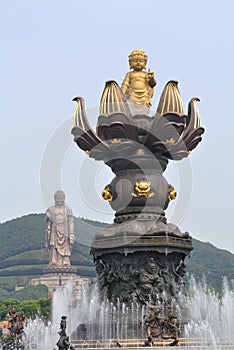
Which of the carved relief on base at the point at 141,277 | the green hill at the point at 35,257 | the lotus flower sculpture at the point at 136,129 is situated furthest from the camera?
the green hill at the point at 35,257

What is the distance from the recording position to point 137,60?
1809cm

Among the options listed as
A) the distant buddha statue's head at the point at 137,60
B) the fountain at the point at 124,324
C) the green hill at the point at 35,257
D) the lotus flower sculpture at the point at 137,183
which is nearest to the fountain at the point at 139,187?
the lotus flower sculpture at the point at 137,183

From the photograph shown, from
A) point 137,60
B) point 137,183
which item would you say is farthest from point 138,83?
point 137,183

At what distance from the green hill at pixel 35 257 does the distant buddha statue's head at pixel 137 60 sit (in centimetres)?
4239

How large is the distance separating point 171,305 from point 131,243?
1.74 metres

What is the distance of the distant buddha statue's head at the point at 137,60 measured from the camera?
59.3 feet

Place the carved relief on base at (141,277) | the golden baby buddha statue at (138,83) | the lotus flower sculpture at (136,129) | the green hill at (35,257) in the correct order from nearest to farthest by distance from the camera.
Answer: the carved relief on base at (141,277) < the lotus flower sculpture at (136,129) < the golden baby buddha statue at (138,83) < the green hill at (35,257)

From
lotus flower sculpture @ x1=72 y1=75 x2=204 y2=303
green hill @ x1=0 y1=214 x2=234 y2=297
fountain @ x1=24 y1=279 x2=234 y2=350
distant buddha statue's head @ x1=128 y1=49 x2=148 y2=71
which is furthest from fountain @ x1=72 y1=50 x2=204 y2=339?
green hill @ x1=0 y1=214 x2=234 y2=297

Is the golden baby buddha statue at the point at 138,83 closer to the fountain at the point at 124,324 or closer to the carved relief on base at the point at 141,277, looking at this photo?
the carved relief on base at the point at 141,277

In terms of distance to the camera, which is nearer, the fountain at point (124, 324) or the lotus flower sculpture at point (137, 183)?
the fountain at point (124, 324)

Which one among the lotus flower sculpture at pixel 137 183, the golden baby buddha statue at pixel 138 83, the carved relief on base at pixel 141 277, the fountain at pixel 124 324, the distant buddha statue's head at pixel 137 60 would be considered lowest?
the fountain at pixel 124 324

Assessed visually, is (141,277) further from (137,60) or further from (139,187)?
(137,60)

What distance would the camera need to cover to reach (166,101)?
17156mm

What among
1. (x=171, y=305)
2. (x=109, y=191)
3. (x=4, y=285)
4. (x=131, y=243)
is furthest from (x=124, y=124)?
(x=4, y=285)
